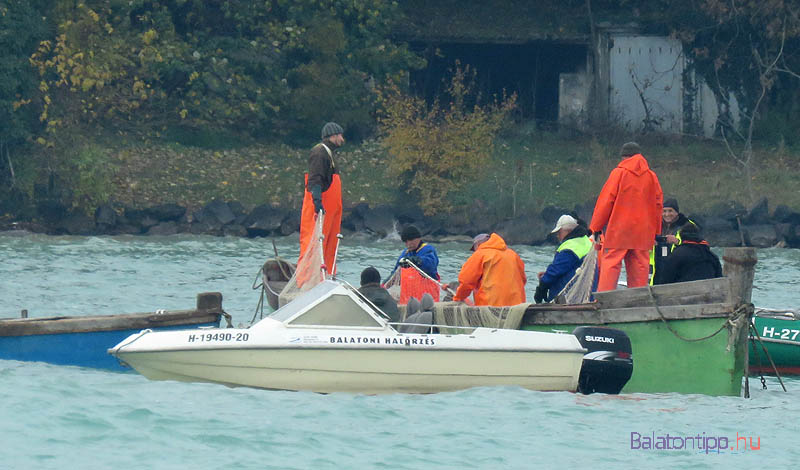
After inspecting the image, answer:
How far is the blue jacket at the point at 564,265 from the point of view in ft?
48.0

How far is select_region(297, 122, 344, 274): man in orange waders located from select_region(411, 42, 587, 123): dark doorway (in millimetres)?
23569

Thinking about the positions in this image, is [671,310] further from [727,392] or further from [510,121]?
[510,121]

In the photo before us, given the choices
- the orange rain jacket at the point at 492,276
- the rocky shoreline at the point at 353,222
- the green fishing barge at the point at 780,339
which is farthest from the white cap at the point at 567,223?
the rocky shoreline at the point at 353,222

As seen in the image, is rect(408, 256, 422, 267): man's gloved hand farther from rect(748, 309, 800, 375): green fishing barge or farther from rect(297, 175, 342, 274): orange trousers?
rect(748, 309, 800, 375): green fishing barge

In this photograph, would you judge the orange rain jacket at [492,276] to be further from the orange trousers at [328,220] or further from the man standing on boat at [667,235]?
the orange trousers at [328,220]

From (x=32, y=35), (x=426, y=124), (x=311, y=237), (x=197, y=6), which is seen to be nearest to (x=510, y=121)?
(x=426, y=124)

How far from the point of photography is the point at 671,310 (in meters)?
13.3

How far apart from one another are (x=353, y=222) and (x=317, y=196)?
17.5m

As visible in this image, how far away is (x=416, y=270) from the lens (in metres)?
15.6

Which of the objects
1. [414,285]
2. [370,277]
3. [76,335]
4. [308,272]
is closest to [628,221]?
[414,285]

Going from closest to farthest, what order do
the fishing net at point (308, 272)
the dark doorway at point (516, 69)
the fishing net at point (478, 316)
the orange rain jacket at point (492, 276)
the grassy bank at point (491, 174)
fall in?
the fishing net at point (478, 316) < the orange rain jacket at point (492, 276) < the fishing net at point (308, 272) < the grassy bank at point (491, 174) < the dark doorway at point (516, 69)

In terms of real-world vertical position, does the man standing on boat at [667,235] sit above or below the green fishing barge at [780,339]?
above

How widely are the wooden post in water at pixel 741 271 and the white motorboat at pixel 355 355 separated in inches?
59.1

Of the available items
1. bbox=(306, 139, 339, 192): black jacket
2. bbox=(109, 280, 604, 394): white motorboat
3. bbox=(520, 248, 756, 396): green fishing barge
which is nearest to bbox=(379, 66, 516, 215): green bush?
bbox=(306, 139, 339, 192): black jacket
